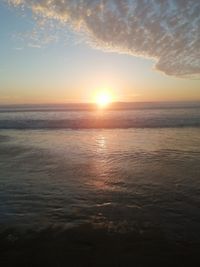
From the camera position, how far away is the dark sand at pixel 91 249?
4227mm

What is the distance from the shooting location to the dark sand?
4227 millimetres

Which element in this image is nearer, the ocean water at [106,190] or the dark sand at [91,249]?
the dark sand at [91,249]

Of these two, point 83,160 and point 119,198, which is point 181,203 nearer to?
point 119,198

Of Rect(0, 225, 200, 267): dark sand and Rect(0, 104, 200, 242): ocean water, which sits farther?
Rect(0, 104, 200, 242): ocean water

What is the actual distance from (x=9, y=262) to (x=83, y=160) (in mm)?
7144

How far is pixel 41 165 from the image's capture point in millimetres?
10352

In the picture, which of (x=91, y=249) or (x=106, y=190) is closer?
(x=91, y=249)

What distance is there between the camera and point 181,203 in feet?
20.5

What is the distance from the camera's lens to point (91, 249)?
179 inches

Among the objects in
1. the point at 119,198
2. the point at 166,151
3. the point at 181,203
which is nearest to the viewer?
the point at 181,203

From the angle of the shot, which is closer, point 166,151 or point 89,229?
point 89,229

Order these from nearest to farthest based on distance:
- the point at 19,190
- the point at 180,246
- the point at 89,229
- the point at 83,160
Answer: the point at 180,246 → the point at 89,229 → the point at 19,190 → the point at 83,160

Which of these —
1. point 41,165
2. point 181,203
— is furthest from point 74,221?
point 41,165

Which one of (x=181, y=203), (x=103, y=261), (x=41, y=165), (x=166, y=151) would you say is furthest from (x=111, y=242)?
(x=166, y=151)
